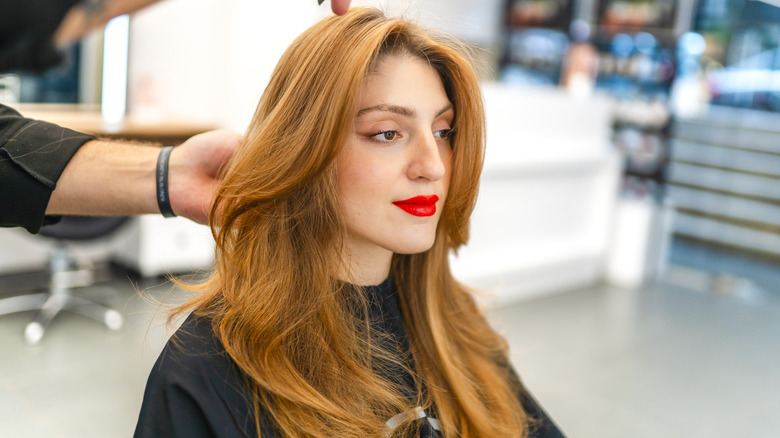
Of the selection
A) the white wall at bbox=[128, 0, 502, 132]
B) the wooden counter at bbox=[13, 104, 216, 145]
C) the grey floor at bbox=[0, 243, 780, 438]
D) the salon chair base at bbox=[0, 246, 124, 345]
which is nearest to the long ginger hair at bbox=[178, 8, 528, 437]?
the grey floor at bbox=[0, 243, 780, 438]

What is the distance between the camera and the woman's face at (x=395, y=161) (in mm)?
1173

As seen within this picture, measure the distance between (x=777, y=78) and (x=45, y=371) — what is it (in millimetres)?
7781

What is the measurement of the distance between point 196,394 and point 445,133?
675mm

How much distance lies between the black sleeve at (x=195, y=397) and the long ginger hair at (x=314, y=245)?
3 centimetres

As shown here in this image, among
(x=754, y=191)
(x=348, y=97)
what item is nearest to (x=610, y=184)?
(x=754, y=191)

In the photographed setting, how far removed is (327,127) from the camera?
109 centimetres

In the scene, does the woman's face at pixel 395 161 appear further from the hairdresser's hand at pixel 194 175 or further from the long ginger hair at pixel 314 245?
the hairdresser's hand at pixel 194 175

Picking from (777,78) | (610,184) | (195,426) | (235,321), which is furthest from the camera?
(777,78)

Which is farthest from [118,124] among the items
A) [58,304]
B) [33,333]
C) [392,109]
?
[392,109]

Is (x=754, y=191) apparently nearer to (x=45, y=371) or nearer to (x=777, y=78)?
(x=777, y=78)

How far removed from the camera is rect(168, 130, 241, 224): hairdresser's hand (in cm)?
128

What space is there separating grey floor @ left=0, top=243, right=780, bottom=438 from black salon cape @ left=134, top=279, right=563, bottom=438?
1.27 m

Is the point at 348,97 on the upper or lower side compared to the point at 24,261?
upper

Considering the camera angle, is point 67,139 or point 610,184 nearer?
point 67,139
